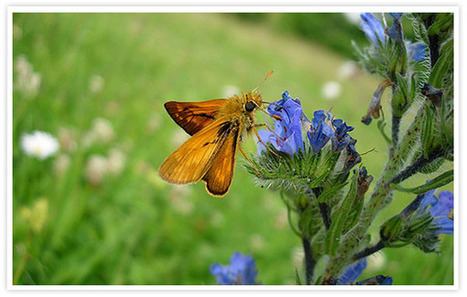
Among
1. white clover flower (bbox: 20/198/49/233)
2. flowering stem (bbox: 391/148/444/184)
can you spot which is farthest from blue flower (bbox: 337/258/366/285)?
white clover flower (bbox: 20/198/49/233)

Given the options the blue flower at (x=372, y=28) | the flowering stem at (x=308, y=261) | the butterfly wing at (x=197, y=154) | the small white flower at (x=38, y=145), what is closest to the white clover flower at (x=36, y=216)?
the small white flower at (x=38, y=145)

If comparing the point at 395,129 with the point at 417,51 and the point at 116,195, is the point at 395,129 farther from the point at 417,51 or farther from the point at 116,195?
the point at 116,195

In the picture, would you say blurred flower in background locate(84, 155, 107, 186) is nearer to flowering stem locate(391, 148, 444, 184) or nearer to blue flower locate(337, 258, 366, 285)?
blue flower locate(337, 258, 366, 285)

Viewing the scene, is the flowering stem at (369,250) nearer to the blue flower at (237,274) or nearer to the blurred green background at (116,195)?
the blurred green background at (116,195)

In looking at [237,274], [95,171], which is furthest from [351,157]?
[95,171]

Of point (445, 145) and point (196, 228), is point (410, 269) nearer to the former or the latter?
point (196, 228)
